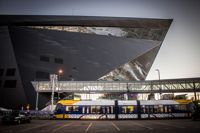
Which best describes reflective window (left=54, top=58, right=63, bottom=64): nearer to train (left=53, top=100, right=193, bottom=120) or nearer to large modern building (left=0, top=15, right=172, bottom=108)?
large modern building (left=0, top=15, right=172, bottom=108)

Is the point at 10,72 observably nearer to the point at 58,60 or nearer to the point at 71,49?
the point at 58,60

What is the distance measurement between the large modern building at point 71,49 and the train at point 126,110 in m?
32.8

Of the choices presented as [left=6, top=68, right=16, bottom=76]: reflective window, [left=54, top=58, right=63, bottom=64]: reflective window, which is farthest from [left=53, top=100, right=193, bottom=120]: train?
[left=54, top=58, right=63, bottom=64]: reflective window

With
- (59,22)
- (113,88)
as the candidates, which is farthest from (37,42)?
(113,88)

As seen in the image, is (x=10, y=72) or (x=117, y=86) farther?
(x=117, y=86)

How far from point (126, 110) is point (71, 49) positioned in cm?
5039

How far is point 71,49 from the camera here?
78875 millimetres

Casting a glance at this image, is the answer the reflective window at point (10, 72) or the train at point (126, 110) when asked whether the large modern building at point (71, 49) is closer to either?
the reflective window at point (10, 72)

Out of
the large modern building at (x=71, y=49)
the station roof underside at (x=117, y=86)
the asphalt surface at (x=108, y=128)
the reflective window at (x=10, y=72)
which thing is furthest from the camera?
the large modern building at (x=71, y=49)

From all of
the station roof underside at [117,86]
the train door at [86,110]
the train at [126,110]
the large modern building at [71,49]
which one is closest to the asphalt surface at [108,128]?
the train at [126,110]

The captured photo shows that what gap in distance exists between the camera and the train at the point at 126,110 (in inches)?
1332

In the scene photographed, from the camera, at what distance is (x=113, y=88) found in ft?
216

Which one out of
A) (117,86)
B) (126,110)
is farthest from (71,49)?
(126,110)

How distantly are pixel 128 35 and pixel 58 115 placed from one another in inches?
2712
